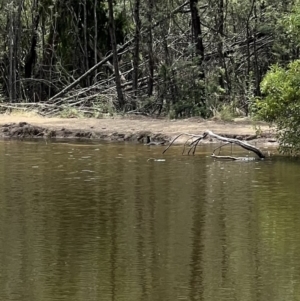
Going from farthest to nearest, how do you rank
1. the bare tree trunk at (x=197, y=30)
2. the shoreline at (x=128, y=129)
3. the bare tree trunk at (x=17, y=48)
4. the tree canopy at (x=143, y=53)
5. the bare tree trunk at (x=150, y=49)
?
the bare tree trunk at (x=17, y=48), the bare tree trunk at (x=150, y=49), the tree canopy at (x=143, y=53), the bare tree trunk at (x=197, y=30), the shoreline at (x=128, y=129)

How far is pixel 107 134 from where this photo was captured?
2438 cm

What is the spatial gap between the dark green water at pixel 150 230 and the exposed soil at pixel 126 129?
4635 millimetres

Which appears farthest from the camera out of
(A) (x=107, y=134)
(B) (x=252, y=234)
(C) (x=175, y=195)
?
(A) (x=107, y=134)

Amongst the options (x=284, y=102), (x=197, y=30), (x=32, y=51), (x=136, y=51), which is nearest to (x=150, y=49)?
(x=136, y=51)

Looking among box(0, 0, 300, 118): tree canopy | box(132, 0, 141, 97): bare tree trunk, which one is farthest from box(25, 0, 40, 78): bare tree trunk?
box(132, 0, 141, 97): bare tree trunk

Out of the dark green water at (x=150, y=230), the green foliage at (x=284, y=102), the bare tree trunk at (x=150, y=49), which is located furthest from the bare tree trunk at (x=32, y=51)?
the green foliage at (x=284, y=102)

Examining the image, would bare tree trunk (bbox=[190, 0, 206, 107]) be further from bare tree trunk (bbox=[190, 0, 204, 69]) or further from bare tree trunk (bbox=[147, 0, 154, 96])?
bare tree trunk (bbox=[147, 0, 154, 96])

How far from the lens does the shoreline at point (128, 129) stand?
2302 centimetres

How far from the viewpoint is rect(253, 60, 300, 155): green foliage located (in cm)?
1808

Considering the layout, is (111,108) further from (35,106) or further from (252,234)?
(252,234)

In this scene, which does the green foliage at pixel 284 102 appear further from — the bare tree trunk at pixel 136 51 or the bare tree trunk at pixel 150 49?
the bare tree trunk at pixel 136 51

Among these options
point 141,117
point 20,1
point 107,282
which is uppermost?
point 20,1

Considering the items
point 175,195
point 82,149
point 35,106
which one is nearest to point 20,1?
point 35,106

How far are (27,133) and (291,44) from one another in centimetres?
1040
